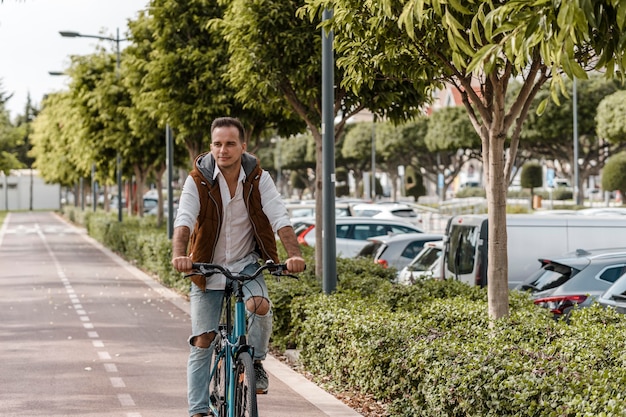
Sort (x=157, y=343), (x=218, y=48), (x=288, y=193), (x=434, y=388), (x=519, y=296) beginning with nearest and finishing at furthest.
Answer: (x=434, y=388) < (x=519, y=296) < (x=157, y=343) < (x=218, y=48) < (x=288, y=193)

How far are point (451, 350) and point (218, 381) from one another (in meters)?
1.47

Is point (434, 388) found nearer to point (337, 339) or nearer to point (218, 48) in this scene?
point (337, 339)

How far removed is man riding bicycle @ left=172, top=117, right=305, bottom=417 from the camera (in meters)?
6.24

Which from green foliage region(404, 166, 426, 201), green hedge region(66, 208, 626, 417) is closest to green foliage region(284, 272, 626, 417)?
green hedge region(66, 208, 626, 417)

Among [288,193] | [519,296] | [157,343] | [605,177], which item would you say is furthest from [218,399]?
[288,193]

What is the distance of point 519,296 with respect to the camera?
1030 centimetres

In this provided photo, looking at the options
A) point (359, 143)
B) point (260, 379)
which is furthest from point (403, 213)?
point (359, 143)

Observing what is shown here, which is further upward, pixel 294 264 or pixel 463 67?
pixel 463 67

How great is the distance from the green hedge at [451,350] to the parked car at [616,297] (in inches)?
25.3

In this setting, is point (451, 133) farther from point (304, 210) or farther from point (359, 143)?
point (304, 210)

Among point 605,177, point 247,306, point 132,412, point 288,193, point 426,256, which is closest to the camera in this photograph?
point 247,306

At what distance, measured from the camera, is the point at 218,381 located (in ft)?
21.3

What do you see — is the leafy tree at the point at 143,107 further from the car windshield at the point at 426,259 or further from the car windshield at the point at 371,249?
the car windshield at the point at 426,259

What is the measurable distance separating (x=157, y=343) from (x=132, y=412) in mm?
4654
